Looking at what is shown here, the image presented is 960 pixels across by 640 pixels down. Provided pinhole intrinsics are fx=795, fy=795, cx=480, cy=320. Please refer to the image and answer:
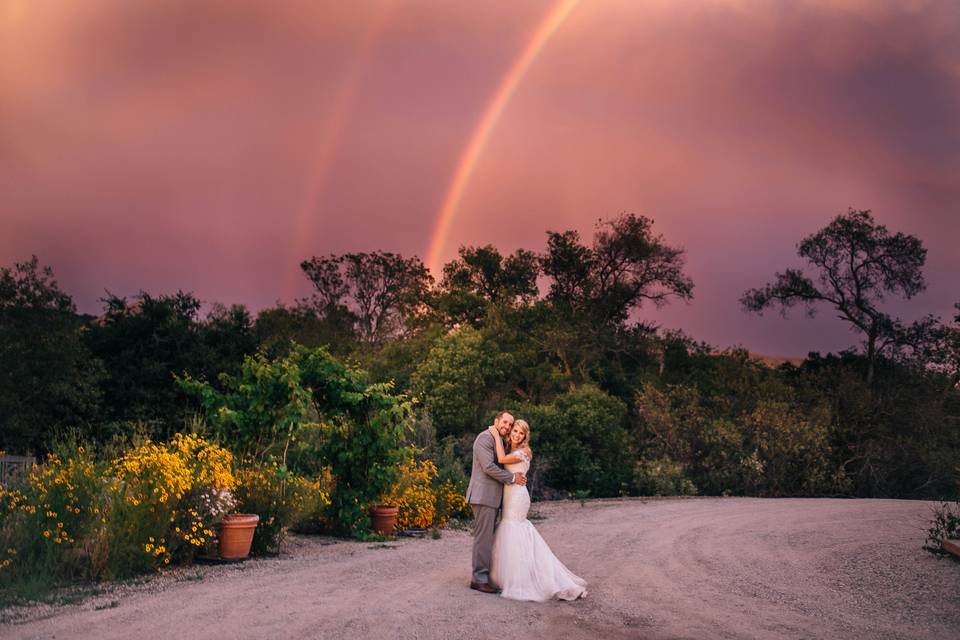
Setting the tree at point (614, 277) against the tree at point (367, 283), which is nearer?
the tree at point (614, 277)

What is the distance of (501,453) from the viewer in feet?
29.1

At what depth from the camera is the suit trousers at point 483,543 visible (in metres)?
8.55

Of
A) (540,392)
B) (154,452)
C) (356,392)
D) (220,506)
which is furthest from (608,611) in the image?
(540,392)

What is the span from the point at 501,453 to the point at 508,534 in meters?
0.88

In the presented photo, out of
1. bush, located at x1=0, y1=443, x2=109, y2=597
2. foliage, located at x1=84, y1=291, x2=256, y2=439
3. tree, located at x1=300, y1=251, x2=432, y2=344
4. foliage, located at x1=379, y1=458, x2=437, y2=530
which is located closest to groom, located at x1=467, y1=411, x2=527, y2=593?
bush, located at x1=0, y1=443, x2=109, y2=597

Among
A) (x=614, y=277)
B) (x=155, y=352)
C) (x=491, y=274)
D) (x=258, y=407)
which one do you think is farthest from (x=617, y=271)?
(x=258, y=407)

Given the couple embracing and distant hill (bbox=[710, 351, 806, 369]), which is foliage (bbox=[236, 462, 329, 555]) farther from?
distant hill (bbox=[710, 351, 806, 369])

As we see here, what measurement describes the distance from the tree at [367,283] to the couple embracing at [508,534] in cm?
3957

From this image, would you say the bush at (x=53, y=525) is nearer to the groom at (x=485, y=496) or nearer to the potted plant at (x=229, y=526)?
the potted plant at (x=229, y=526)

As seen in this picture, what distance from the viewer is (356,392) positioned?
13.3 meters

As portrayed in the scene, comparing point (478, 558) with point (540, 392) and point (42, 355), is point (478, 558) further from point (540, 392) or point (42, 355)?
point (540, 392)

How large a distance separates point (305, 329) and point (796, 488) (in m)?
29.6

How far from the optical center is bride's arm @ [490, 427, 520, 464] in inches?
346

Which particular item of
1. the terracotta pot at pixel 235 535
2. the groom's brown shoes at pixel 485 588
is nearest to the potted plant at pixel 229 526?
the terracotta pot at pixel 235 535
